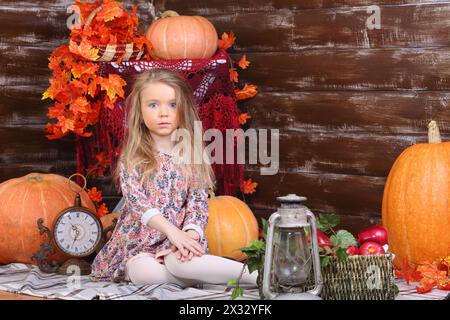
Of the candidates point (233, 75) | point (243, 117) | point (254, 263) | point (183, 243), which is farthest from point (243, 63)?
point (254, 263)

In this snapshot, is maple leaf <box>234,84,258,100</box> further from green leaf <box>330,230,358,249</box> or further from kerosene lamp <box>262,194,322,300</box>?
kerosene lamp <box>262,194,322,300</box>

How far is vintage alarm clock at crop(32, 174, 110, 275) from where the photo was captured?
3.84 meters

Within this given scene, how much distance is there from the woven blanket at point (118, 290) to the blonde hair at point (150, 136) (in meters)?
0.46

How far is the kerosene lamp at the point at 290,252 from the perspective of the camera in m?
2.79

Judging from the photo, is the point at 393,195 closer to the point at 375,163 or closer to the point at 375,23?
the point at 375,163

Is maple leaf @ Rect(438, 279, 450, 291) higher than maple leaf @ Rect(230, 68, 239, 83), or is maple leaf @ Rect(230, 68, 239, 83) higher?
maple leaf @ Rect(230, 68, 239, 83)

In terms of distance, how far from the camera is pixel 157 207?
351 centimetres

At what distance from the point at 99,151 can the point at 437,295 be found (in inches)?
82.2

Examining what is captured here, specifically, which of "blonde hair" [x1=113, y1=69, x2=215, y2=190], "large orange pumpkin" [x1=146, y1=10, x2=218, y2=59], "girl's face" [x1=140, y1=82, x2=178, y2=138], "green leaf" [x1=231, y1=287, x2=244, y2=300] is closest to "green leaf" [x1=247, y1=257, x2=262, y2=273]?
"green leaf" [x1=231, y1=287, x2=244, y2=300]

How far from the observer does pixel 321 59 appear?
448 cm

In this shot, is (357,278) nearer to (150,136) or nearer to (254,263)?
(254,263)

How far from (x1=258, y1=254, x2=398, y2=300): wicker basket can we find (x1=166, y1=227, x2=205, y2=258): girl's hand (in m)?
0.55

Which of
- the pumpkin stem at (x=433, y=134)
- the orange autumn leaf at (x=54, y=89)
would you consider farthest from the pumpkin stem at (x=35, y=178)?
the pumpkin stem at (x=433, y=134)

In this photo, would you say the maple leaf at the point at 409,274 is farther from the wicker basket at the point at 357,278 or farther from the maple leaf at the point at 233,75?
the maple leaf at the point at 233,75
